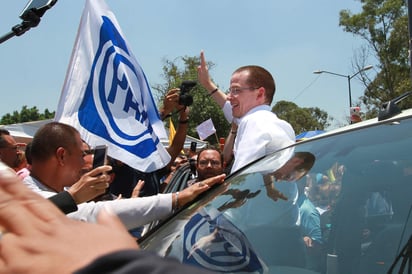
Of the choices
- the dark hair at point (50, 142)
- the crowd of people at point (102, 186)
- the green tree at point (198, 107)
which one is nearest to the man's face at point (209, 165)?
the crowd of people at point (102, 186)

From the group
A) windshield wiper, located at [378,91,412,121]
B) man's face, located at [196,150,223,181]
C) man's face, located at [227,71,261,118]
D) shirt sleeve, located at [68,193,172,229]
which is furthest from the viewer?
man's face, located at [196,150,223,181]

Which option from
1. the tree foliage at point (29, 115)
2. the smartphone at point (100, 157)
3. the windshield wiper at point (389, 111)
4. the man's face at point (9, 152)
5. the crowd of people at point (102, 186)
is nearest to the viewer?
the crowd of people at point (102, 186)

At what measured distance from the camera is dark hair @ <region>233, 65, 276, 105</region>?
287 cm

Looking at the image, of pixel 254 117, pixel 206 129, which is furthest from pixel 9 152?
pixel 206 129

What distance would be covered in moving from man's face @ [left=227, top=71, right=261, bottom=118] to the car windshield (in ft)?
3.16

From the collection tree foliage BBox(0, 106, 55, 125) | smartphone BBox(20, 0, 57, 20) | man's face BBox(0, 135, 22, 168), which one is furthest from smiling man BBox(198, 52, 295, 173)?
tree foliage BBox(0, 106, 55, 125)

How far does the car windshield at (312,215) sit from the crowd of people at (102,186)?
32cm

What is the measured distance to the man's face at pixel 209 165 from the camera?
13.6 ft

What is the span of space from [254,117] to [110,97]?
1.62 metres

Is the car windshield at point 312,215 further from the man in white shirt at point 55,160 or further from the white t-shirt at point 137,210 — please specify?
the man in white shirt at point 55,160

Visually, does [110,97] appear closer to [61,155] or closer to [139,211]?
[61,155]

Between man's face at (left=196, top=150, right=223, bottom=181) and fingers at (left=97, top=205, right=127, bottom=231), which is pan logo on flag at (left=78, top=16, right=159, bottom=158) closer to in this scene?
man's face at (left=196, top=150, right=223, bottom=181)

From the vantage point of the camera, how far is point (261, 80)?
9.48 feet

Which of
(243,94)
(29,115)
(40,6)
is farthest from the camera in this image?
(29,115)
